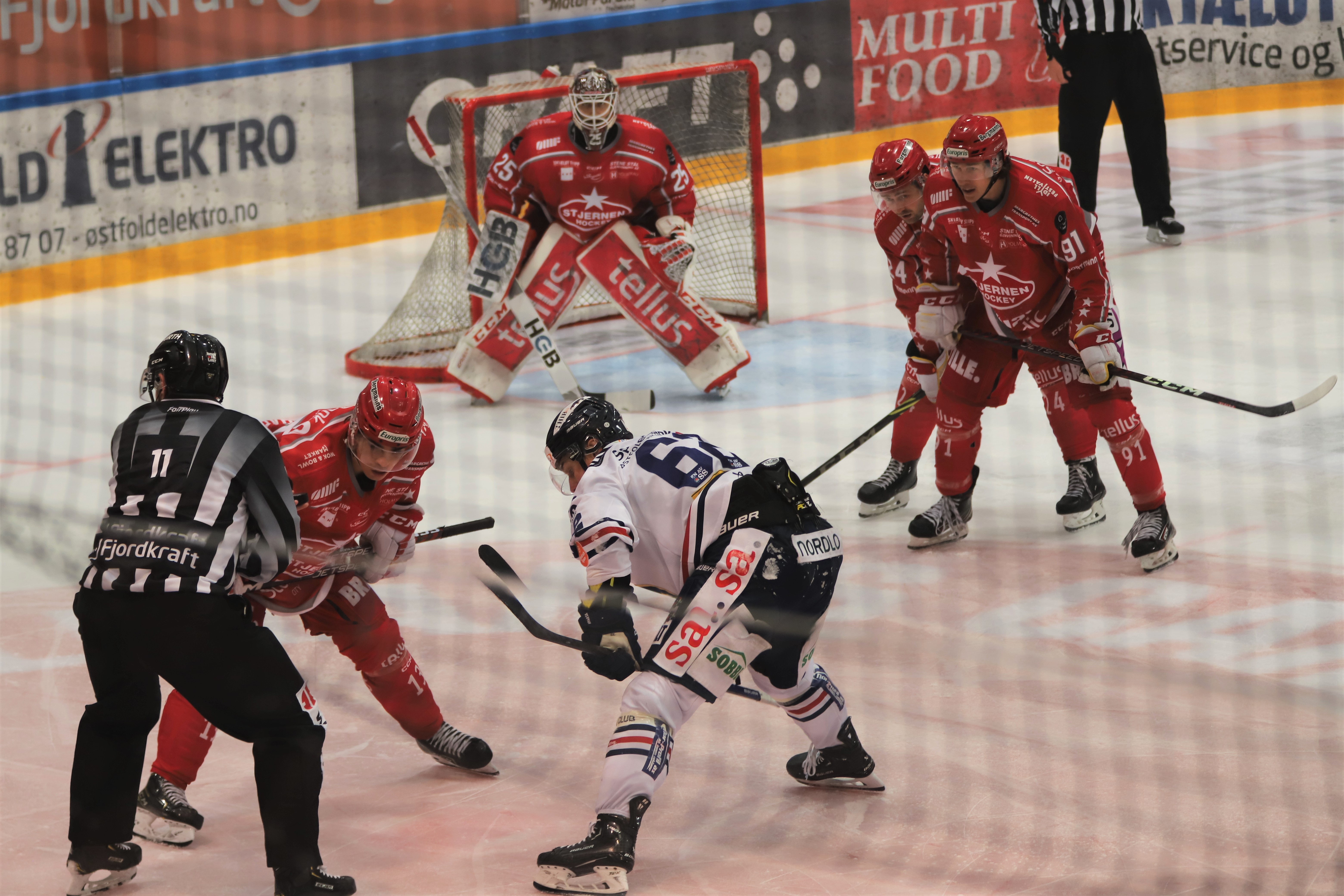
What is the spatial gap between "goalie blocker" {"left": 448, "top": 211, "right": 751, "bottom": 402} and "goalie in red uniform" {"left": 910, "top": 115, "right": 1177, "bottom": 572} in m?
1.97

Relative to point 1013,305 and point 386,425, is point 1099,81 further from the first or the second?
point 386,425

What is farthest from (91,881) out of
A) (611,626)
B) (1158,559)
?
(1158,559)

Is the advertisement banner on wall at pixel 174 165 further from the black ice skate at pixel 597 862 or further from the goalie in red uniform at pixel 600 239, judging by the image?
the black ice skate at pixel 597 862

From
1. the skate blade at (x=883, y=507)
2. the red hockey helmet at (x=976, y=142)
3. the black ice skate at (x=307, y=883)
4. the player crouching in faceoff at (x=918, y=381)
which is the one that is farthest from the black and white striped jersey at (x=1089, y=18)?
the black ice skate at (x=307, y=883)

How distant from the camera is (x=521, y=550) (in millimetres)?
5582

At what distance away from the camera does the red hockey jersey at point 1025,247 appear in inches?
192

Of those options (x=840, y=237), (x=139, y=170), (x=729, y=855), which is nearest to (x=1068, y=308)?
(x=729, y=855)

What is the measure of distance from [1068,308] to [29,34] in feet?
20.8

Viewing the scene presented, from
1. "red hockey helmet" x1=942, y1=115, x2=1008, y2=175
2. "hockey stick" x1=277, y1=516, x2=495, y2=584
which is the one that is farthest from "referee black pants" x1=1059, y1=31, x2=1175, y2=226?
"hockey stick" x1=277, y1=516, x2=495, y2=584

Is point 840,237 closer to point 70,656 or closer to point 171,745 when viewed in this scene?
point 70,656

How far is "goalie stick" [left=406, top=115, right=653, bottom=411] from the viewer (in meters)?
7.15

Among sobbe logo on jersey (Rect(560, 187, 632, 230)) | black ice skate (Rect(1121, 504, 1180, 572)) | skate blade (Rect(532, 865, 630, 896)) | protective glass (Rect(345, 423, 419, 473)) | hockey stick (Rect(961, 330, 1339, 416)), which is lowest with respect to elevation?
skate blade (Rect(532, 865, 630, 896))

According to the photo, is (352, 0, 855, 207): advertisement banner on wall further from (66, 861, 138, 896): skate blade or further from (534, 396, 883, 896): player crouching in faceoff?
(66, 861, 138, 896): skate blade

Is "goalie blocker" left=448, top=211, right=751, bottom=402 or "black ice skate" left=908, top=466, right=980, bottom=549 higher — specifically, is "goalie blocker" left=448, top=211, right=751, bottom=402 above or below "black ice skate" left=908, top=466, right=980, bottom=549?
above
